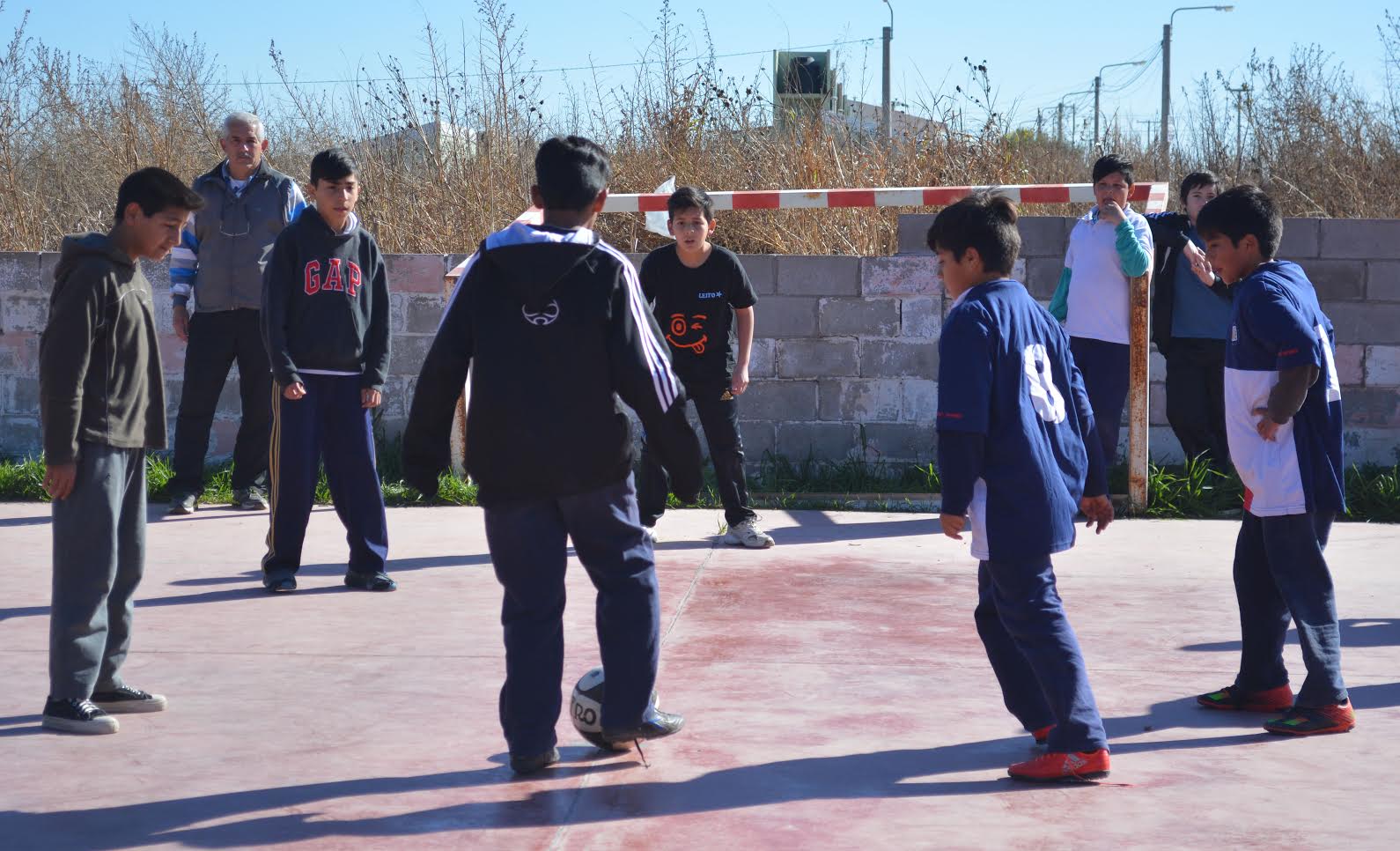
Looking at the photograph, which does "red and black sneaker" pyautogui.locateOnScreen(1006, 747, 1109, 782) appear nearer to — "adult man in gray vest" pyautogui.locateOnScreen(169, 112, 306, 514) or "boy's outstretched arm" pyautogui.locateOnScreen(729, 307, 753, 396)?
"boy's outstretched arm" pyautogui.locateOnScreen(729, 307, 753, 396)

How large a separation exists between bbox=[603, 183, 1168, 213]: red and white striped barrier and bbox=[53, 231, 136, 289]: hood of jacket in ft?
14.1

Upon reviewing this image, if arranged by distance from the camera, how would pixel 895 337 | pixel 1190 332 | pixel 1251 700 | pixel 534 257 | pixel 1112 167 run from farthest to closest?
pixel 895 337
pixel 1190 332
pixel 1112 167
pixel 1251 700
pixel 534 257

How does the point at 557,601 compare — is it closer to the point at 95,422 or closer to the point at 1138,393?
the point at 95,422

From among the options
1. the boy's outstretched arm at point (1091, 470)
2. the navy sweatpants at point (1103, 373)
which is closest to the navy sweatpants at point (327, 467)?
the boy's outstretched arm at point (1091, 470)

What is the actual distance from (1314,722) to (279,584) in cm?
421

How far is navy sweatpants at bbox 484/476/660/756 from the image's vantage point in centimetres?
397

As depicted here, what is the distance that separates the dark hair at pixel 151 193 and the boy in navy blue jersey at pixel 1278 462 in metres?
3.22

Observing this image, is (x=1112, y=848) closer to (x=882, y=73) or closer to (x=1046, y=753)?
(x=1046, y=753)

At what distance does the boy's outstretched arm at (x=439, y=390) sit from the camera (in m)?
3.94

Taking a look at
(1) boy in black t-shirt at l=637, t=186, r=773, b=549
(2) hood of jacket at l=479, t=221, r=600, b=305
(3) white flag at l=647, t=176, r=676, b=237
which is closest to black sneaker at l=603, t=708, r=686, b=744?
(2) hood of jacket at l=479, t=221, r=600, b=305

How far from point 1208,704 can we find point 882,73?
25831mm

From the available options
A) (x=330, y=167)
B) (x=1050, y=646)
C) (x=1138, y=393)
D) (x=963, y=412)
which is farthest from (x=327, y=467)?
(x=1138, y=393)

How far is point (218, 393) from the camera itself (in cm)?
854

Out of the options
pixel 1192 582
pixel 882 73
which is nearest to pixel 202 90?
pixel 1192 582
